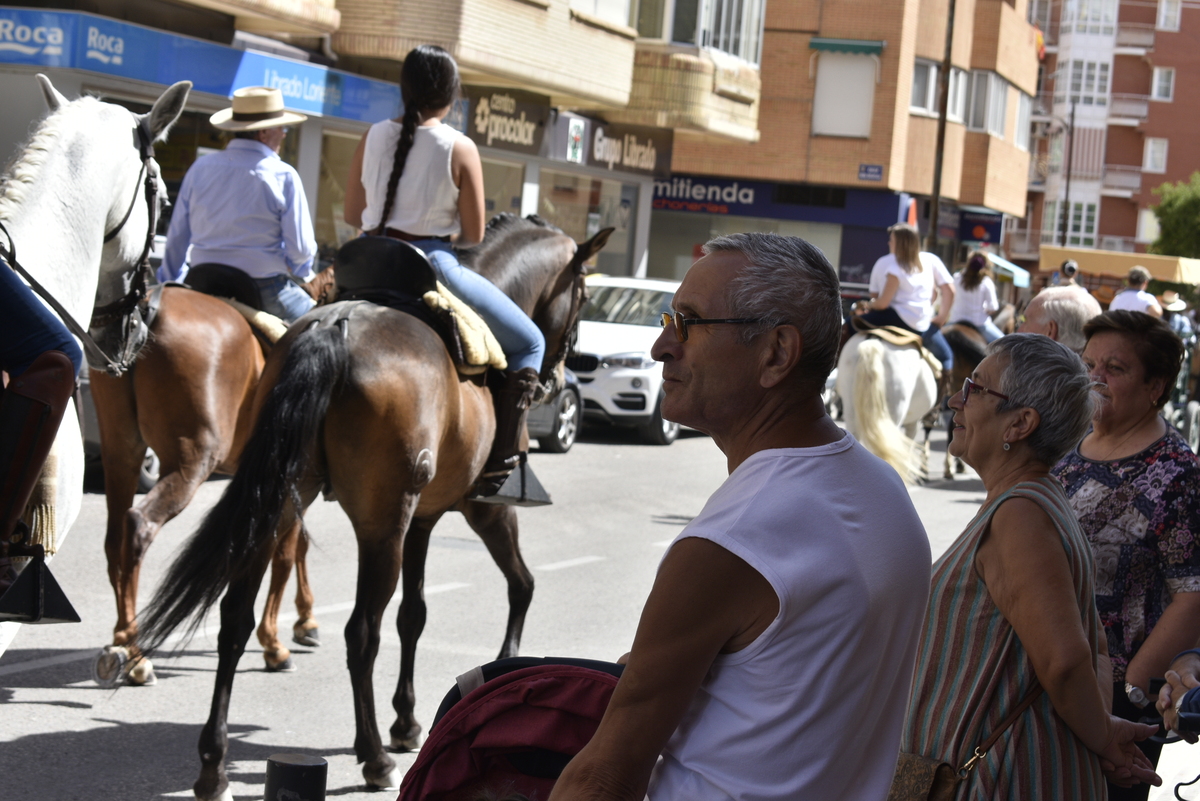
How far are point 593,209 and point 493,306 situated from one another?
23.2 meters

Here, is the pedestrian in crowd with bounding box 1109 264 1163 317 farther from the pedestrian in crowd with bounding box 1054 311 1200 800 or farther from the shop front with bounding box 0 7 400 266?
the pedestrian in crowd with bounding box 1054 311 1200 800

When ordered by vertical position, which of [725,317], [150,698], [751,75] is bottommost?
[150,698]

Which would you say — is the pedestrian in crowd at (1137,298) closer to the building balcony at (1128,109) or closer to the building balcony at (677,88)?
the building balcony at (677,88)

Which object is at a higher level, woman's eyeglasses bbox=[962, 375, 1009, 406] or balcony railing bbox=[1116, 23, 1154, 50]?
balcony railing bbox=[1116, 23, 1154, 50]

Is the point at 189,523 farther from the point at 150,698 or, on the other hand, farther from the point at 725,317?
the point at 725,317

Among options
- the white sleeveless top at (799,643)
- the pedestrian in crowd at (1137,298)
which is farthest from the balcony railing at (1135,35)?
the white sleeveless top at (799,643)

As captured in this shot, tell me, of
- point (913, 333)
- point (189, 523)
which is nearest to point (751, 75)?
point (913, 333)

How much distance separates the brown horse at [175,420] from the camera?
21.2ft

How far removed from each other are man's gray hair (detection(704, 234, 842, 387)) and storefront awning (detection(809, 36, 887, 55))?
36.4 m

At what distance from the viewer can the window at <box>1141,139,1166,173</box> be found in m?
82.3

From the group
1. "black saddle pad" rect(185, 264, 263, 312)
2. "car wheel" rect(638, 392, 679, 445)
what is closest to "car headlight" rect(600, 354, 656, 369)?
"car wheel" rect(638, 392, 679, 445)

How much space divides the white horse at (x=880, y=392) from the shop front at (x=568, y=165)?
10.9 metres

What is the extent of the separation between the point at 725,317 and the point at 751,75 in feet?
93.2

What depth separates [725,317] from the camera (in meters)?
2.22
